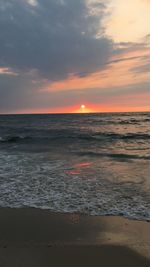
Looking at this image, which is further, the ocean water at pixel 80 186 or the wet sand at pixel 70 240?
the ocean water at pixel 80 186

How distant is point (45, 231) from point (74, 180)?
148 inches

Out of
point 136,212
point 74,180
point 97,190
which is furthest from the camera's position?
point 74,180

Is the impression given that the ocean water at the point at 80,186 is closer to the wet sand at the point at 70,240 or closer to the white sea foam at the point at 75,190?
the white sea foam at the point at 75,190

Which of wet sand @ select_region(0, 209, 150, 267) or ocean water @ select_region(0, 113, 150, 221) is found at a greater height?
wet sand @ select_region(0, 209, 150, 267)

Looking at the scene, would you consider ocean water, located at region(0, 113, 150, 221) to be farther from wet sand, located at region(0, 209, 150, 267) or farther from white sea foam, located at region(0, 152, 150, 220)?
wet sand, located at region(0, 209, 150, 267)

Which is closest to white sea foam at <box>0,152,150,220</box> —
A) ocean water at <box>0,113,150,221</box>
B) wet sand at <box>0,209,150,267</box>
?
ocean water at <box>0,113,150,221</box>

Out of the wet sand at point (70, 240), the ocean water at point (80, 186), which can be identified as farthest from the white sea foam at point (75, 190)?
the wet sand at point (70, 240)

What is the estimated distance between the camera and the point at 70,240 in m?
4.33

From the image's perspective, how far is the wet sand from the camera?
367cm

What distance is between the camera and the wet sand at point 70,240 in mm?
3672

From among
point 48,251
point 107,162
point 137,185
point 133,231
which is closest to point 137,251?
point 133,231

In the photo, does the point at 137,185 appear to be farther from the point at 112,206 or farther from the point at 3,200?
the point at 3,200

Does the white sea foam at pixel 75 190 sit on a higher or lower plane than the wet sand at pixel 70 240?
lower

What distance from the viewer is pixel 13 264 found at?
3523 millimetres
